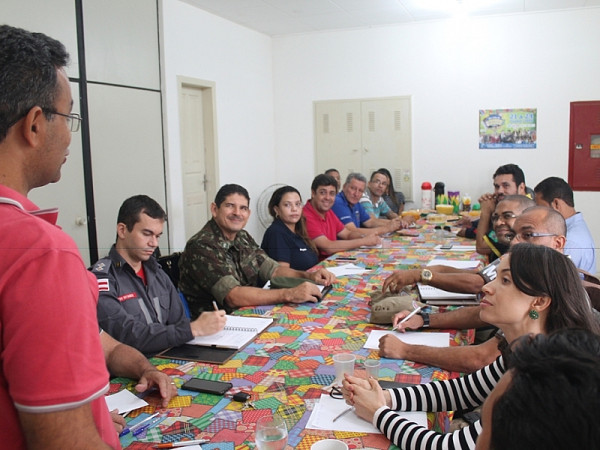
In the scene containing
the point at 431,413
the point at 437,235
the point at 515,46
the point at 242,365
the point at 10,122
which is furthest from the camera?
the point at 515,46

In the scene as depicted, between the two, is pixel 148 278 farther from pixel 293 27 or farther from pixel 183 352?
pixel 293 27


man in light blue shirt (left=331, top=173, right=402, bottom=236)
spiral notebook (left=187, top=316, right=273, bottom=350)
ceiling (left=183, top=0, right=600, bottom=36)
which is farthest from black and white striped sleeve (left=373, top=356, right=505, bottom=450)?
ceiling (left=183, top=0, right=600, bottom=36)

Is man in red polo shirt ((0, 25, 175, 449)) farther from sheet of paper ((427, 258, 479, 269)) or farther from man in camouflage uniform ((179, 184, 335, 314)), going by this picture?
sheet of paper ((427, 258, 479, 269))

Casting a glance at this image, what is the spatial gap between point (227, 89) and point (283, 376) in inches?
199

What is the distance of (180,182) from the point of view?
5539 millimetres

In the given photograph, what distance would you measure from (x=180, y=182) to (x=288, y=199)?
81.8 inches

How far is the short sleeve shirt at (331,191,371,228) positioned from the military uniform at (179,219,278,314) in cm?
210

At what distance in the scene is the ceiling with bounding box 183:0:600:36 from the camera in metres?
5.69

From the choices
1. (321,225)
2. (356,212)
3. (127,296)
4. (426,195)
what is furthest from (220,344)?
(426,195)

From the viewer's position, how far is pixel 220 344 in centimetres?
206

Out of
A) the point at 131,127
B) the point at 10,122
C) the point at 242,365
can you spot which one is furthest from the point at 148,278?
the point at 131,127

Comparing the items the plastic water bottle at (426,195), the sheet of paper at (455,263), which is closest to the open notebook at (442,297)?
the sheet of paper at (455,263)

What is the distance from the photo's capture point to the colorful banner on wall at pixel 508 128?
645cm

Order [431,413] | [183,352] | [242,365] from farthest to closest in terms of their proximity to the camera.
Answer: [183,352] < [242,365] < [431,413]
